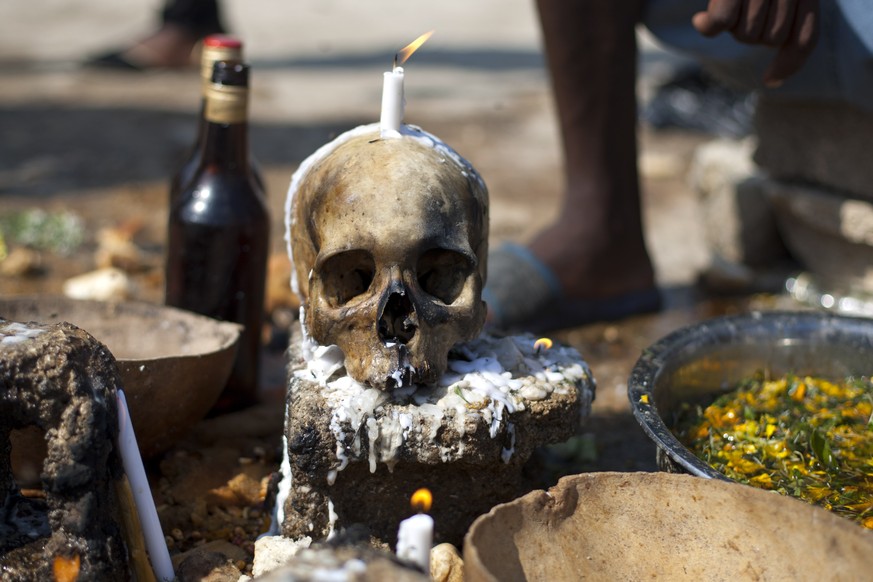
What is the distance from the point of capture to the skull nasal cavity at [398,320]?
6.31ft

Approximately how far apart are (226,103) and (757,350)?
5.11 feet

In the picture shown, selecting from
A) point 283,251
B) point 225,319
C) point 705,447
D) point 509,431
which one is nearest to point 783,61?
point 705,447

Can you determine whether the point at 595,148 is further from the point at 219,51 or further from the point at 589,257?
the point at 219,51

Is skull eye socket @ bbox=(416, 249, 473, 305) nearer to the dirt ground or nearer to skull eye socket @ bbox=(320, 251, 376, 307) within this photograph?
skull eye socket @ bbox=(320, 251, 376, 307)

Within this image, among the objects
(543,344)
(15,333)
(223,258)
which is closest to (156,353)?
(223,258)

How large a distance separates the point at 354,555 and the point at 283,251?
305 cm

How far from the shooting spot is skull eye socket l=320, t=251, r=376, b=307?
1.98 m

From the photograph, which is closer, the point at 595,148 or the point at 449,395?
the point at 449,395

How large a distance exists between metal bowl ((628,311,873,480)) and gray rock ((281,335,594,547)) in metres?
0.41

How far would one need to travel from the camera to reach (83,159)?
5.52m

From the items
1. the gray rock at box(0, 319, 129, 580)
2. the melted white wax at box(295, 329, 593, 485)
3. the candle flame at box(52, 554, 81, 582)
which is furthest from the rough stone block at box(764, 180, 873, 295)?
the candle flame at box(52, 554, 81, 582)

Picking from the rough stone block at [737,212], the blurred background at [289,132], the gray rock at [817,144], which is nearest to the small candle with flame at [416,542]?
the blurred background at [289,132]

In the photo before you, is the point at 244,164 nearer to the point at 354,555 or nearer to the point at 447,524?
the point at 447,524

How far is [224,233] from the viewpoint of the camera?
2.64 metres
